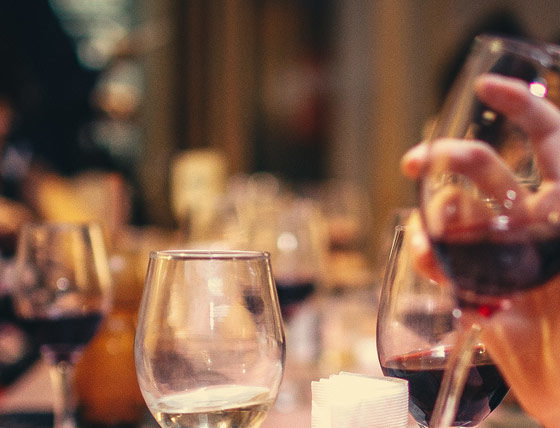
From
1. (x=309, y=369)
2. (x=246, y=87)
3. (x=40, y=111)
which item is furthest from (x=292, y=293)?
(x=246, y=87)

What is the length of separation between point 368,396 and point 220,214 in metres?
1.26

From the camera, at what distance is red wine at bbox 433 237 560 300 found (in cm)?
48

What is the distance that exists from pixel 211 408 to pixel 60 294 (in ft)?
1.48

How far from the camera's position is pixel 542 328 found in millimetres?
655

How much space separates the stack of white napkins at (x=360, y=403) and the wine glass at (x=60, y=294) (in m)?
0.47

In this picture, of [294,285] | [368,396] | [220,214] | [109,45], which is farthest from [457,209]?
[109,45]

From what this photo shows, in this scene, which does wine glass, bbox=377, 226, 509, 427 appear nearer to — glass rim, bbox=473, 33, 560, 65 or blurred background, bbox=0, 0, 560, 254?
glass rim, bbox=473, 33, 560, 65

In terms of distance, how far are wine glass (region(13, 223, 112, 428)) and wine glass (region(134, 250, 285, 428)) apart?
0.39 meters

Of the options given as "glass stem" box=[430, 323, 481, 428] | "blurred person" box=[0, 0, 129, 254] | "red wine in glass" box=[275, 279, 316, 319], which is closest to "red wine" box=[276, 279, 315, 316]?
"red wine in glass" box=[275, 279, 316, 319]

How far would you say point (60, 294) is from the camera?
97cm

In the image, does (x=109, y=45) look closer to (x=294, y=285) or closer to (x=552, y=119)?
(x=294, y=285)

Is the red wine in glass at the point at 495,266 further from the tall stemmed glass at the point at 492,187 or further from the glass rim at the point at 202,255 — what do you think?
the glass rim at the point at 202,255

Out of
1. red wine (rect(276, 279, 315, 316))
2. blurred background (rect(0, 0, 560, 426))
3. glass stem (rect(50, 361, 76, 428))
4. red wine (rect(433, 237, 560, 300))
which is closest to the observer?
red wine (rect(433, 237, 560, 300))

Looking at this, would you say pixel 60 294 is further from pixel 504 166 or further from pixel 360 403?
pixel 504 166
